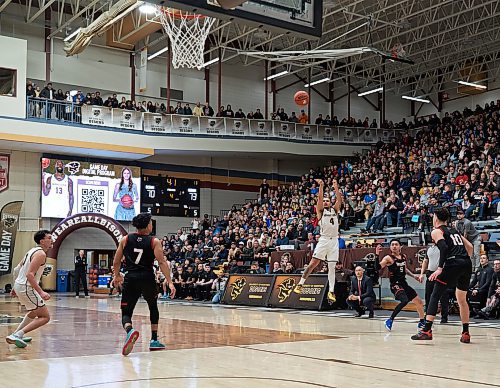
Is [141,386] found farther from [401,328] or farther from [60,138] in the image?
Result: [60,138]

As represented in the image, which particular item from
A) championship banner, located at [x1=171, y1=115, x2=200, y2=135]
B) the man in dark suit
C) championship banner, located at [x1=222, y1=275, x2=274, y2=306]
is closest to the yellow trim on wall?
championship banner, located at [x1=171, y1=115, x2=200, y2=135]

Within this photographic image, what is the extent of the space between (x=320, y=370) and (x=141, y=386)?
6.23 feet

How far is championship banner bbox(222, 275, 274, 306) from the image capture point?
61.6 ft

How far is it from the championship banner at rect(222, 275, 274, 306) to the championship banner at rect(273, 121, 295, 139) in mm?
14997

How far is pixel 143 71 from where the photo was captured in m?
35.0

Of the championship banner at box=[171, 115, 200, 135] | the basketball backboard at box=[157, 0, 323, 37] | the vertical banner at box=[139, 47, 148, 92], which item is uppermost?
the vertical banner at box=[139, 47, 148, 92]

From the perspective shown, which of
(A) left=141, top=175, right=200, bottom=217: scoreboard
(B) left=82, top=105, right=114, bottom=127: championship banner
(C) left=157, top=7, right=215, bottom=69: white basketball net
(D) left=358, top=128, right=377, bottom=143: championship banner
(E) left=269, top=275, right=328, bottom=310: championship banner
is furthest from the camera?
(D) left=358, top=128, right=377, bottom=143: championship banner

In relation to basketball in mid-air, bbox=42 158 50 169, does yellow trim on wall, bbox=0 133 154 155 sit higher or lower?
higher

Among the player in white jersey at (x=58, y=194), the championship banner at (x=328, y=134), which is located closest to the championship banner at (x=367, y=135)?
the championship banner at (x=328, y=134)

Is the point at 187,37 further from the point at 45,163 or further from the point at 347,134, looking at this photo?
the point at 347,134

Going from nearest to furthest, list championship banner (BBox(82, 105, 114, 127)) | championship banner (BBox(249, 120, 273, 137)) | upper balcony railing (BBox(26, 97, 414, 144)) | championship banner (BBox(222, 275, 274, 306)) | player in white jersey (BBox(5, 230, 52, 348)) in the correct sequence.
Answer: player in white jersey (BBox(5, 230, 52, 348)) → championship banner (BBox(222, 275, 274, 306)) → upper balcony railing (BBox(26, 97, 414, 144)) → championship banner (BBox(82, 105, 114, 127)) → championship banner (BBox(249, 120, 273, 137))

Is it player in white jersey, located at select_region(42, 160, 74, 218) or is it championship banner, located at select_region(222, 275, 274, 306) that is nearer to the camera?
championship banner, located at select_region(222, 275, 274, 306)

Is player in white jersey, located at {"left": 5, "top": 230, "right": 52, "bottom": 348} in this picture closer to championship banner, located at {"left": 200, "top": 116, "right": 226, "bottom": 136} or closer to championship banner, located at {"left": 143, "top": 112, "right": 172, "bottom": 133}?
championship banner, located at {"left": 143, "top": 112, "right": 172, "bottom": 133}

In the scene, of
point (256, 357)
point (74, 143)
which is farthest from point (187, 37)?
point (256, 357)
